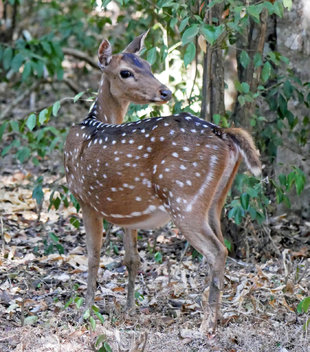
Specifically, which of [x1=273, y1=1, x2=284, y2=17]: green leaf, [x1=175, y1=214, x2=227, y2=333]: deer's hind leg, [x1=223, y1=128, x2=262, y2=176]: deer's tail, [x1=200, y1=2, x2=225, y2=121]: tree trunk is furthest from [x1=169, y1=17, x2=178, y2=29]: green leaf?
[x1=175, y1=214, x2=227, y2=333]: deer's hind leg

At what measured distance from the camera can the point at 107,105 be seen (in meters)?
6.23

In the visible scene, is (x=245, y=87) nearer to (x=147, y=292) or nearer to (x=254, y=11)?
(x=254, y=11)

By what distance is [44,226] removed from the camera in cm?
776

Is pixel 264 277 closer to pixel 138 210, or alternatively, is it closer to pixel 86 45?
pixel 138 210

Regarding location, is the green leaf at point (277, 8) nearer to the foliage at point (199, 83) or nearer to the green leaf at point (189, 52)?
the foliage at point (199, 83)

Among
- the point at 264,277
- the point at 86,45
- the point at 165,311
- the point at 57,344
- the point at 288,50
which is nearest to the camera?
the point at 57,344

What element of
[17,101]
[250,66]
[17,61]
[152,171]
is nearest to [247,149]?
[152,171]

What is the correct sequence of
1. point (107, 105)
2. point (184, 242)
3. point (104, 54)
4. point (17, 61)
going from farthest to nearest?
point (17, 61) < point (184, 242) < point (107, 105) < point (104, 54)

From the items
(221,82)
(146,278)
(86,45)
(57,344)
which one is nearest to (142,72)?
(221,82)

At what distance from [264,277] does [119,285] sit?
4.17 ft

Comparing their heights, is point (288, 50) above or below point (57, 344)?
above

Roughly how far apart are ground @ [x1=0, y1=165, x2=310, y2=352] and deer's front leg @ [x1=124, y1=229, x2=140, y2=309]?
0.11 meters

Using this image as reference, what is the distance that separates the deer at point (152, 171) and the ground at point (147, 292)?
26 centimetres

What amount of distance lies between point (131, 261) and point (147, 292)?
1.39ft
